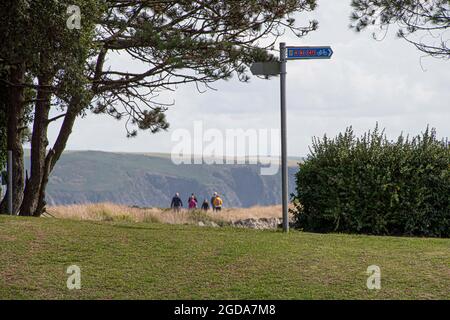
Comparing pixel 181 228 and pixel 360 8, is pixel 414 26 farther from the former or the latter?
pixel 181 228

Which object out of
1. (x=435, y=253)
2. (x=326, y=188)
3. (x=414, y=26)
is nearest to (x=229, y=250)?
(x=435, y=253)

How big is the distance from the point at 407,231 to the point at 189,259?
20.3ft

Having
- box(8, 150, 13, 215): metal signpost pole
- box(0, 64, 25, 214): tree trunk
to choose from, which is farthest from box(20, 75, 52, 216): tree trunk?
box(8, 150, 13, 215): metal signpost pole

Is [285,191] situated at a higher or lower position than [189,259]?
higher

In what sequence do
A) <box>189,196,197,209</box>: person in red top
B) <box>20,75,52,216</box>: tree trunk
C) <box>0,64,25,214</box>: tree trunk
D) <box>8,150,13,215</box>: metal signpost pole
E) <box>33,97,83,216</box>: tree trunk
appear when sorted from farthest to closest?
<box>189,196,197,209</box>: person in red top → <box>33,97,83,216</box>: tree trunk → <box>20,75,52,216</box>: tree trunk → <box>0,64,25,214</box>: tree trunk → <box>8,150,13,215</box>: metal signpost pole

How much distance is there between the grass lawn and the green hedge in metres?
1.91

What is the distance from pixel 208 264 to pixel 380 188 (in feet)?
19.4

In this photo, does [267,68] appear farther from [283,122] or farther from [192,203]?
[192,203]

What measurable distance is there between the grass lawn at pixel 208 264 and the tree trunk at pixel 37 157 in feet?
16.7

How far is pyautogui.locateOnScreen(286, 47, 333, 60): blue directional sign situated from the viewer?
14992 millimetres

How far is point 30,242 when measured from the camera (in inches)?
519

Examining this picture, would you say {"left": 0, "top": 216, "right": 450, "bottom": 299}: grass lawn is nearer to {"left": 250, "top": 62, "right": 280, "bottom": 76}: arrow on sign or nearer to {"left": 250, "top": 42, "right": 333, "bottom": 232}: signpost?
A: {"left": 250, "top": 42, "right": 333, "bottom": 232}: signpost
